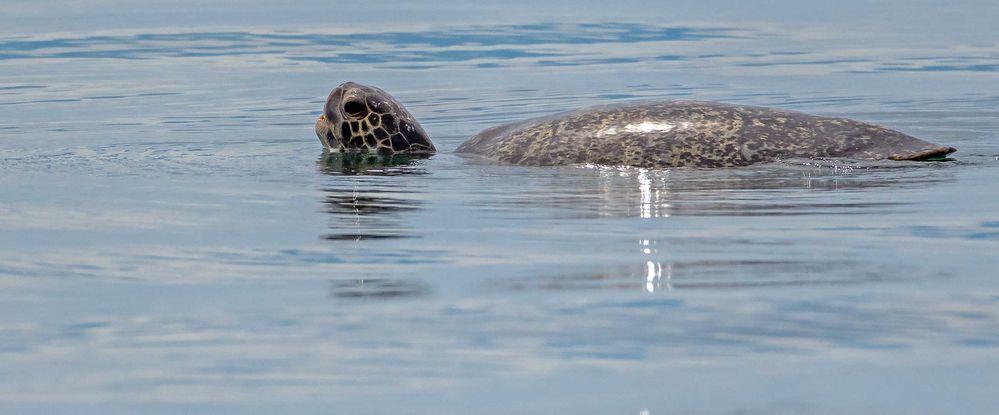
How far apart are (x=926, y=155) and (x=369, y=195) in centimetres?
384

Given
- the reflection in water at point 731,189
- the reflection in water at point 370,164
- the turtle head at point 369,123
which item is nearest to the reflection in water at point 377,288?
the reflection in water at point 731,189

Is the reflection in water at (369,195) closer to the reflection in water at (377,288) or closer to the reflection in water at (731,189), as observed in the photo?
the reflection in water at (731,189)

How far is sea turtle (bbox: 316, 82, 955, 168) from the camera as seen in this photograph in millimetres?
10648

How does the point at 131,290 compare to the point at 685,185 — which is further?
the point at 685,185

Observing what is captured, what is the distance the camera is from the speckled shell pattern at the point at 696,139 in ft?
34.9

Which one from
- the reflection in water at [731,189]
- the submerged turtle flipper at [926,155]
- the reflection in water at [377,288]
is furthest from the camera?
the submerged turtle flipper at [926,155]

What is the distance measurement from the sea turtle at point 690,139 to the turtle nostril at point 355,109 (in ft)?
3.11

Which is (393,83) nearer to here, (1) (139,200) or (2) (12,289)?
(1) (139,200)

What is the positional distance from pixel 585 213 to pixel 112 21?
2303cm

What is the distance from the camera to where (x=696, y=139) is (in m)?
10.7

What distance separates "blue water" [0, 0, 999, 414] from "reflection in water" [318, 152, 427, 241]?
46mm

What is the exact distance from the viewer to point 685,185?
9.59 metres

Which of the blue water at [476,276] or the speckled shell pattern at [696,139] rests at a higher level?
the speckled shell pattern at [696,139]

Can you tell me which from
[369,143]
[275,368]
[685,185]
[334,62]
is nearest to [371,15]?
[334,62]
